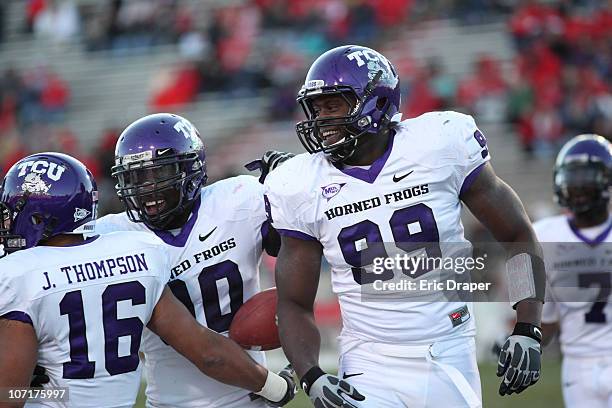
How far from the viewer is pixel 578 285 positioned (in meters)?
5.36

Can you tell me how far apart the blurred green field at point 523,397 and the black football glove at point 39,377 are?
4.27 metres

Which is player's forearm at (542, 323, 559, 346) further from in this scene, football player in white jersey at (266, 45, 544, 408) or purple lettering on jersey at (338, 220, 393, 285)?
purple lettering on jersey at (338, 220, 393, 285)

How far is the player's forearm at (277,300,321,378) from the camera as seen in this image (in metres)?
3.74

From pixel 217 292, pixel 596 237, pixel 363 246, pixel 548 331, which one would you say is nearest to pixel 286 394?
pixel 217 292

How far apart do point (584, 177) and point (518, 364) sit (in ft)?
7.04

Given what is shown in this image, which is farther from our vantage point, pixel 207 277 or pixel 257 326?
pixel 207 277

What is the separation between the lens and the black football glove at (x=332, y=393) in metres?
3.55

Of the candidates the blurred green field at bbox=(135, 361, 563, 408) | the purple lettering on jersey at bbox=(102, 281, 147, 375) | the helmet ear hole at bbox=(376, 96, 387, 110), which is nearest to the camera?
the purple lettering on jersey at bbox=(102, 281, 147, 375)

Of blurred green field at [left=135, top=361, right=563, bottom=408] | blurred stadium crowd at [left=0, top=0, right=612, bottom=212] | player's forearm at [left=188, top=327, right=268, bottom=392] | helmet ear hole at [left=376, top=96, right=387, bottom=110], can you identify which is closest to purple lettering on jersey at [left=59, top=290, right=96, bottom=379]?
player's forearm at [left=188, top=327, right=268, bottom=392]

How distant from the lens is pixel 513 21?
48.0 feet

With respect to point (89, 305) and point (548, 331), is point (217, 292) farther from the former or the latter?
point (548, 331)

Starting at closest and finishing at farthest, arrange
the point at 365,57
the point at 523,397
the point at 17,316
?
the point at 17,316
the point at 365,57
the point at 523,397

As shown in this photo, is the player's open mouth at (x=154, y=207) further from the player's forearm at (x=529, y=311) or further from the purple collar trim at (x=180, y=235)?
the player's forearm at (x=529, y=311)

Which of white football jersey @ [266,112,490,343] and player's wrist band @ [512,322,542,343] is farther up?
white football jersey @ [266,112,490,343]
